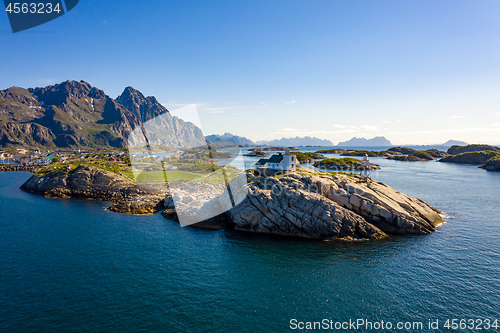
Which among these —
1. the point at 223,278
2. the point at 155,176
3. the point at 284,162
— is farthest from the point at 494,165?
the point at 155,176

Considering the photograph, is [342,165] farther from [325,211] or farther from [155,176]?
[155,176]

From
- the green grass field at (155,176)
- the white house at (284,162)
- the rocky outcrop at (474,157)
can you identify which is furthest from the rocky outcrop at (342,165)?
the rocky outcrop at (474,157)

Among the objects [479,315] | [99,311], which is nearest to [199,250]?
[99,311]

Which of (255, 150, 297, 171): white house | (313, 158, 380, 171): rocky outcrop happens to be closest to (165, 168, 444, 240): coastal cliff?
(255, 150, 297, 171): white house

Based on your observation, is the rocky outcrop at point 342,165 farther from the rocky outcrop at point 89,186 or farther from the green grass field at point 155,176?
the rocky outcrop at point 89,186

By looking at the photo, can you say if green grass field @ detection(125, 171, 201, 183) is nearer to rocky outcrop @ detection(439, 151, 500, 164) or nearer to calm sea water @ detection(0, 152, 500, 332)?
calm sea water @ detection(0, 152, 500, 332)

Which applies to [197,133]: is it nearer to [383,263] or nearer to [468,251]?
[383,263]
